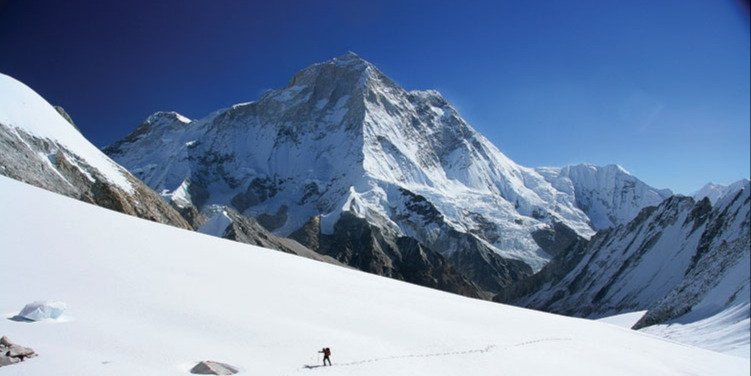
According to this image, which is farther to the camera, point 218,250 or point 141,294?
point 218,250

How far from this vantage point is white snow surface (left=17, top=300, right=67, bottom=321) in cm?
1767

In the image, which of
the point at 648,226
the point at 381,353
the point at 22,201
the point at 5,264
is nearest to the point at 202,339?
the point at 381,353

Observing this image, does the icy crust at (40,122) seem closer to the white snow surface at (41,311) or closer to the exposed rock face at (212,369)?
the white snow surface at (41,311)

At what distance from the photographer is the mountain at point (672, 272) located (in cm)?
5844

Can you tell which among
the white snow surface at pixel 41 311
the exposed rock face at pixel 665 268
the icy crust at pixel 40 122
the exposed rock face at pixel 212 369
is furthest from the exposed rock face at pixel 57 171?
the exposed rock face at pixel 665 268

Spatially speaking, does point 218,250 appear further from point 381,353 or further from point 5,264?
point 381,353

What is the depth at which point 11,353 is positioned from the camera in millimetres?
15008

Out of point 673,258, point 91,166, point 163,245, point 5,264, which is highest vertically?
point 91,166

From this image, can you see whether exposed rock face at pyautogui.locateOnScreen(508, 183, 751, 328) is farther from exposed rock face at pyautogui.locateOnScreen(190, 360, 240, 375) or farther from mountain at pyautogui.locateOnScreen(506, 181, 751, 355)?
exposed rock face at pyautogui.locateOnScreen(190, 360, 240, 375)

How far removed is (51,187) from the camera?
5884 centimetres

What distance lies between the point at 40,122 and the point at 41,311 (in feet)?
194

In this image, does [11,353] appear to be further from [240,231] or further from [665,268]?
[665,268]

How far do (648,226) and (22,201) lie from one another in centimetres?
16565

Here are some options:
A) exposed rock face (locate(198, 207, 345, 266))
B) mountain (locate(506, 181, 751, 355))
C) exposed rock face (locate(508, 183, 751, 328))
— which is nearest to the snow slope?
mountain (locate(506, 181, 751, 355))
